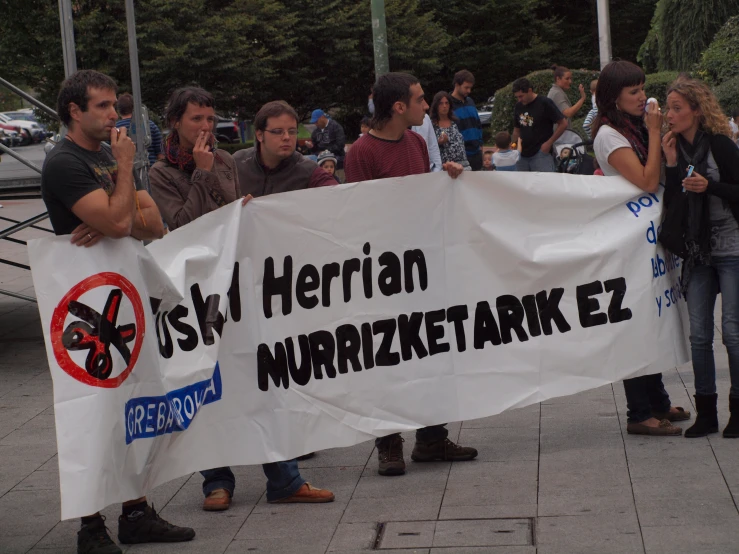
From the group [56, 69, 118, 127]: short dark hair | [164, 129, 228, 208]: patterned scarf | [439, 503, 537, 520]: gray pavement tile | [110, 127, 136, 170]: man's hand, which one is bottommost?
[439, 503, 537, 520]: gray pavement tile

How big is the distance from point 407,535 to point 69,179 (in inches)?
79.7

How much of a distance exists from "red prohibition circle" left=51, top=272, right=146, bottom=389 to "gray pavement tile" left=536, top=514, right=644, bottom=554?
183cm

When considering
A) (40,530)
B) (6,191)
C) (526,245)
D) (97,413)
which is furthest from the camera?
(6,191)

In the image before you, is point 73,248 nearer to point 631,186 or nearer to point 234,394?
point 234,394

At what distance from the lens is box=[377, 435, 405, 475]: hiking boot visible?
220 inches

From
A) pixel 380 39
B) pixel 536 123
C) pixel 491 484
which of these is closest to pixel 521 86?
pixel 536 123

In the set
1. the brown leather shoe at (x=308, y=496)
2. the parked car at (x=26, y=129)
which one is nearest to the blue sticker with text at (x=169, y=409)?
the brown leather shoe at (x=308, y=496)

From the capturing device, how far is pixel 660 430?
5.94 m

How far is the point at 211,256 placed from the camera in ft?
16.7

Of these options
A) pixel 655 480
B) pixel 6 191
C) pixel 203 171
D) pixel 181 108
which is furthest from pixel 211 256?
pixel 6 191

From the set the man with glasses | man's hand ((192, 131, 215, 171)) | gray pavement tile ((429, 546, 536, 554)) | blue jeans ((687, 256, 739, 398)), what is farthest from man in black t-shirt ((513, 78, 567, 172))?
gray pavement tile ((429, 546, 536, 554))

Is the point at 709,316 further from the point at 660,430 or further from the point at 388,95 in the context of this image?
the point at 388,95

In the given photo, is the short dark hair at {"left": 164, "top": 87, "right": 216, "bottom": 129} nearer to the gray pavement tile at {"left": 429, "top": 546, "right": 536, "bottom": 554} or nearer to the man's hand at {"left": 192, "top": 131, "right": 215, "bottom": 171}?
the man's hand at {"left": 192, "top": 131, "right": 215, "bottom": 171}

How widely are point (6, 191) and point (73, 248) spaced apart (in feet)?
21.1
